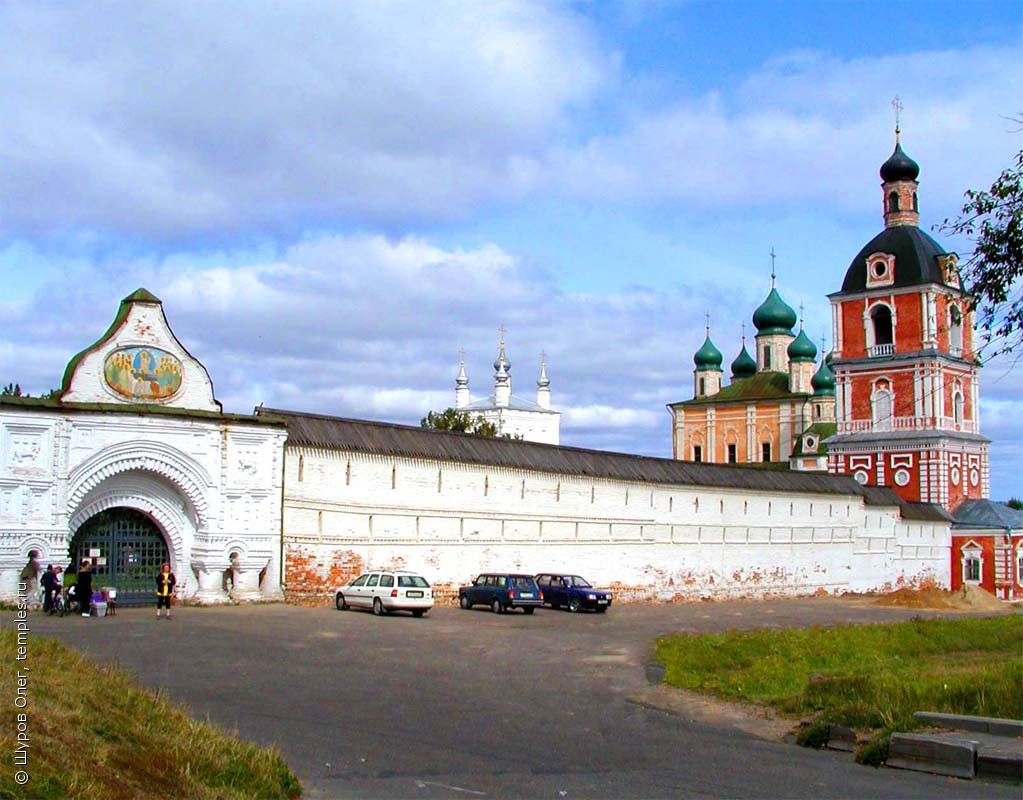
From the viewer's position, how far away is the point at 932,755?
1090 centimetres

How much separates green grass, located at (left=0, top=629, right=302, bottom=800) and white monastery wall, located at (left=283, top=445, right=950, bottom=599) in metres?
17.1

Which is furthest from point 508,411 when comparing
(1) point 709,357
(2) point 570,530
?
(2) point 570,530

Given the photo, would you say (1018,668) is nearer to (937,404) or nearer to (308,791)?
(308,791)

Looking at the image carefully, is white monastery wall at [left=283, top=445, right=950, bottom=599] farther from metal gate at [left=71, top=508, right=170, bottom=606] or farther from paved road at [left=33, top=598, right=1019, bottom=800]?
paved road at [left=33, top=598, right=1019, bottom=800]

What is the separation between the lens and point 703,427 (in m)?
91.4

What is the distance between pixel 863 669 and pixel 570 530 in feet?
55.7

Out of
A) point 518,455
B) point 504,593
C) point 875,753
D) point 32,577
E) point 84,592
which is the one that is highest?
point 518,455

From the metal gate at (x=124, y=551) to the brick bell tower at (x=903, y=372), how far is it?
44594 millimetres

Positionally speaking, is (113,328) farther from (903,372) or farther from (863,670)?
(903,372)

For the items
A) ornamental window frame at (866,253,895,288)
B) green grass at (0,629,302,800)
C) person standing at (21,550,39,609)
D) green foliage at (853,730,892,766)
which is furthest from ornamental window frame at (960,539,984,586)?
green grass at (0,629,302,800)

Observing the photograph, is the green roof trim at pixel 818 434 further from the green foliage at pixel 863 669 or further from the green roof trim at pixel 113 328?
the green roof trim at pixel 113 328

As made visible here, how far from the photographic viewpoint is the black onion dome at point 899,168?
6412 cm

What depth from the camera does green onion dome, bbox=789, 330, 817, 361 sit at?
88.7 m

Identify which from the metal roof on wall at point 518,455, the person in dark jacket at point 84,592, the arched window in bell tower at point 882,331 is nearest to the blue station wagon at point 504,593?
the metal roof on wall at point 518,455
